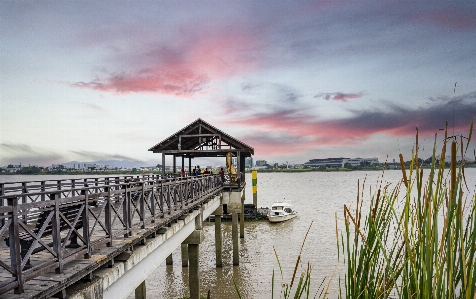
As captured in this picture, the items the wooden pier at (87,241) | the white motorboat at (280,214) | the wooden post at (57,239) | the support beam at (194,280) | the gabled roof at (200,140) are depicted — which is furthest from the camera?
the white motorboat at (280,214)

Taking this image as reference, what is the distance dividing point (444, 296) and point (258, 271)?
728 inches

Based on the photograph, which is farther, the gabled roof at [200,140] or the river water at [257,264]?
the gabled roof at [200,140]

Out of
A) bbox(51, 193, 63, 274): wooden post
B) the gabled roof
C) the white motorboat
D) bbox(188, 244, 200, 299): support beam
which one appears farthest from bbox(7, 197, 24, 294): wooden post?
the white motorboat

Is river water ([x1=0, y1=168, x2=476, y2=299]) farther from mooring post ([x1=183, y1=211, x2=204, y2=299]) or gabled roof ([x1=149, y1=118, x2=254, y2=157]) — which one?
gabled roof ([x1=149, y1=118, x2=254, y2=157])

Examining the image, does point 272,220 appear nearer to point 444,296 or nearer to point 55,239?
point 55,239

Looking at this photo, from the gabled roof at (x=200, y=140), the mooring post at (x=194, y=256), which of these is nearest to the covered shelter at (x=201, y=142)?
the gabled roof at (x=200, y=140)

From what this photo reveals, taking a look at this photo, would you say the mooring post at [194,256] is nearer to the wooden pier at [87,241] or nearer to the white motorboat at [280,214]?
the wooden pier at [87,241]

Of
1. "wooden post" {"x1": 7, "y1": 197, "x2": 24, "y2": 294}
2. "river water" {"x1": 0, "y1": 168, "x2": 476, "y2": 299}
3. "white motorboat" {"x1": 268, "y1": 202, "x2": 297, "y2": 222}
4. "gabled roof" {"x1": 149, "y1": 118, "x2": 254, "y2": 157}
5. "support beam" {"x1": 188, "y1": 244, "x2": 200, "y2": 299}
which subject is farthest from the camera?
"white motorboat" {"x1": 268, "y1": 202, "x2": 297, "y2": 222}

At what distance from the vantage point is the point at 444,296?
2.03m

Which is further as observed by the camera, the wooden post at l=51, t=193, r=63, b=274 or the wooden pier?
the wooden post at l=51, t=193, r=63, b=274

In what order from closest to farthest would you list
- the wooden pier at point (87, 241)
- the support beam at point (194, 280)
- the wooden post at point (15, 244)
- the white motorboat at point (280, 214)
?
the wooden post at point (15, 244), the wooden pier at point (87, 241), the support beam at point (194, 280), the white motorboat at point (280, 214)

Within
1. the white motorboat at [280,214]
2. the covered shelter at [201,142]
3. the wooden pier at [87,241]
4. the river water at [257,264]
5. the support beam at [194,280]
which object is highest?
the covered shelter at [201,142]

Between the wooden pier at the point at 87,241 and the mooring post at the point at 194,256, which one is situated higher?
the wooden pier at the point at 87,241

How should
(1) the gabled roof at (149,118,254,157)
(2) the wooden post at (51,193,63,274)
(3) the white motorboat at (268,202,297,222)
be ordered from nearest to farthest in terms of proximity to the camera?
1. (2) the wooden post at (51,193,63,274)
2. (1) the gabled roof at (149,118,254,157)
3. (3) the white motorboat at (268,202,297,222)
